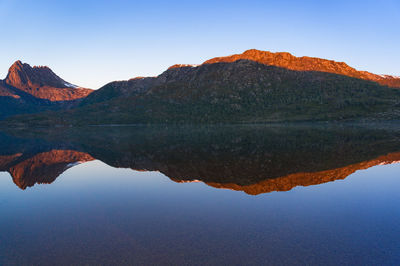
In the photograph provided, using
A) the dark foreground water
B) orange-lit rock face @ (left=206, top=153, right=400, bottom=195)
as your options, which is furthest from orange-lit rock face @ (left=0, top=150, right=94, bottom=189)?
orange-lit rock face @ (left=206, top=153, right=400, bottom=195)

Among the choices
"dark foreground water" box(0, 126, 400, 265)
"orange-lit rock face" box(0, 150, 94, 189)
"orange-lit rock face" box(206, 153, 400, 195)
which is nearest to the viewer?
"dark foreground water" box(0, 126, 400, 265)

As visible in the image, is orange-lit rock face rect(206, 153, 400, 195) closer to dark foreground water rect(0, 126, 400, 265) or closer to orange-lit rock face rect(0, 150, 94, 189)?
dark foreground water rect(0, 126, 400, 265)

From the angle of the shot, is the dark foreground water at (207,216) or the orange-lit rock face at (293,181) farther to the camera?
the orange-lit rock face at (293,181)

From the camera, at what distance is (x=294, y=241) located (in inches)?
463

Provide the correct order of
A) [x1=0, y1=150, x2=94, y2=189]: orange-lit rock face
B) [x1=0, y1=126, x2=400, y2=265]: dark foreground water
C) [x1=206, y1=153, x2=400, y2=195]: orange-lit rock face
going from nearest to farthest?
[x1=0, y1=126, x2=400, y2=265]: dark foreground water, [x1=206, y1=153, x2=400, y2=195]: orange-lit rock face, [x1=0, y1=150, x2=94, y2=189]: orange-lit rock face

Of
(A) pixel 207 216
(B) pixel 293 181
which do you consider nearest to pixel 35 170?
(A) pixel 207 216

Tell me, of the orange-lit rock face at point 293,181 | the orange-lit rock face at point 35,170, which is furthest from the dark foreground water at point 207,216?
the orange-lit rock face at point 35,170

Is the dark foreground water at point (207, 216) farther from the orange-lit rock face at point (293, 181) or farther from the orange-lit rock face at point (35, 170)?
the orange-lit rock face at point (35, 170)

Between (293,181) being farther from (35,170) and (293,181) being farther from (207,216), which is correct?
(35,170)

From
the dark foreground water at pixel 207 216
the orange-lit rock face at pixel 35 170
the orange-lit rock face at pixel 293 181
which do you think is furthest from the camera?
the orange-lit rock face at pixel 35 170

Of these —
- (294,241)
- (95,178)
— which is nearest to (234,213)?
(294,241)

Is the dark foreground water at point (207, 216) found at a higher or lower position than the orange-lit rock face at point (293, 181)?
lower

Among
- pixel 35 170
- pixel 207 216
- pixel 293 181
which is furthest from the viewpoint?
pixel 35 170

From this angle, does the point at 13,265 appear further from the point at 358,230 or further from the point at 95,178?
the point at 95,178
